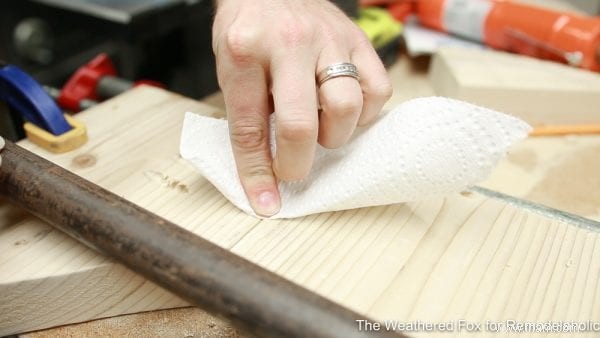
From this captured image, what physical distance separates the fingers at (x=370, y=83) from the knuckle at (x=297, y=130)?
0.25ft

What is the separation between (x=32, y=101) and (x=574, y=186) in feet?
2.42

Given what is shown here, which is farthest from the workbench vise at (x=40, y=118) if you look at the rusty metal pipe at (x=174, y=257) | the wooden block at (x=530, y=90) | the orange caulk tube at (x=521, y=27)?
the orange caulk tube at (x=521, y=27)

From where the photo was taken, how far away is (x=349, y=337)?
0.34 m

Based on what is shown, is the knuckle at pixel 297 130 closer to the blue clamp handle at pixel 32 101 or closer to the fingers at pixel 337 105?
the fingers at pixel 337 105

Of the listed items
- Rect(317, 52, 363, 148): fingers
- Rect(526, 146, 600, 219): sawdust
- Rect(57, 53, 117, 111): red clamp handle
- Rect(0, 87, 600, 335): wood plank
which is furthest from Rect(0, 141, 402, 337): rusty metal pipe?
Rect(526, 146, 600, 219): sawdust

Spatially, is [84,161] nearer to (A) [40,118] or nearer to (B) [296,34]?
(A) [40,118]

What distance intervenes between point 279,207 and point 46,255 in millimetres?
231

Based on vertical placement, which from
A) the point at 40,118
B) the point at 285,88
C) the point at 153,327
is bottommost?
the point at 153,327

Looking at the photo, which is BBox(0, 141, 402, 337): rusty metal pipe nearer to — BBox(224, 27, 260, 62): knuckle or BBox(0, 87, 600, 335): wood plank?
BBox(0, 87, 600, 335): wood plank

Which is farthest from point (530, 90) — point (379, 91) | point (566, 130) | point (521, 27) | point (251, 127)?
point (251, 127)

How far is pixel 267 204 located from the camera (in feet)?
1.73

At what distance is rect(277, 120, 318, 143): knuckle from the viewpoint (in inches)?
18.8

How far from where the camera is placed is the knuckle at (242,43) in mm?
497

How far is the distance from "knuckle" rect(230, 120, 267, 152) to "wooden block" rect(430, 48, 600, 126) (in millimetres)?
477
